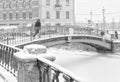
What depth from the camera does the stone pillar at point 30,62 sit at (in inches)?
183

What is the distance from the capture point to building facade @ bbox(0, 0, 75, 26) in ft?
146

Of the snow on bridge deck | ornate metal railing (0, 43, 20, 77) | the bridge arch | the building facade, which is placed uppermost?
the building facade

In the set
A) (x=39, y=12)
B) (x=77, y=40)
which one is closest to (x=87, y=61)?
(x=77, y=40)

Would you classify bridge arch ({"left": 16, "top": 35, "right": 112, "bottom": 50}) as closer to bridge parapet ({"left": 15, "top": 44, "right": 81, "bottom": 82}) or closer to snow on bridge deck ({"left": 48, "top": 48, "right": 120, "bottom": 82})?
snow on bridge deck ({"left": 48, "top": 48, "right": 120, "bottom": 82})

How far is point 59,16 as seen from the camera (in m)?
45.8

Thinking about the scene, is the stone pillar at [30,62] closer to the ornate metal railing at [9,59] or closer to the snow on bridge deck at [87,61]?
the ornate metal railing at [9,59]

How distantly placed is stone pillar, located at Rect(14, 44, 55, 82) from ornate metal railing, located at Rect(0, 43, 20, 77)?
161 centimetres

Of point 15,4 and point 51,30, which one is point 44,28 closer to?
point 51,30

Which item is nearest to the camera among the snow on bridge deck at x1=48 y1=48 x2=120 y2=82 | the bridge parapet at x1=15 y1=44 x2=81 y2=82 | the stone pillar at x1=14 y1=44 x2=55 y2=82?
the bridge parapet at x1=15 y1=44 x2=81 y2=82

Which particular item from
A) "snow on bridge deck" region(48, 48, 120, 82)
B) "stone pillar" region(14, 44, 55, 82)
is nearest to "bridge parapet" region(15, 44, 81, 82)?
"stone pillar" region(14, 44, 55, 82)

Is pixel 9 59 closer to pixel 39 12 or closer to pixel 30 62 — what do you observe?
pixel 30 62

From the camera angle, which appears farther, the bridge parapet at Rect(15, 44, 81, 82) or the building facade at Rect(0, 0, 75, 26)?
the building facade at Rect(0, 0, 75, 26)

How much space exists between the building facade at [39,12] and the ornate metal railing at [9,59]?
35.0m

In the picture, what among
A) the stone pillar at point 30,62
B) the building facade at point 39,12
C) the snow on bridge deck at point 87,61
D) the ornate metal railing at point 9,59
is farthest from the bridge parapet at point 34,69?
the building facade at point 39,12
